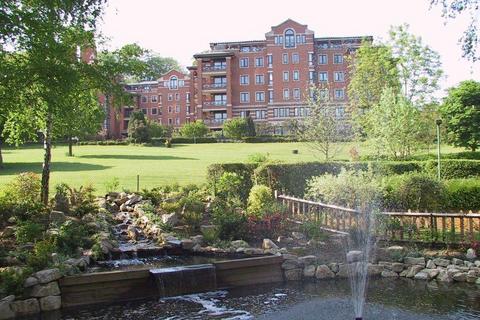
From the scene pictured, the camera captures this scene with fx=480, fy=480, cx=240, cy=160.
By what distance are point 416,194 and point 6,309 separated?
483 inches

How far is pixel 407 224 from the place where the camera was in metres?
14.0

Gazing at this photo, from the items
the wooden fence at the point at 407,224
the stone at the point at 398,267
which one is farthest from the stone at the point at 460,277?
the wooden fence at the point at 407,224

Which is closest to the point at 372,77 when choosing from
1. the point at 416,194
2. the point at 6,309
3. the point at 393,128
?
the point at 393,128

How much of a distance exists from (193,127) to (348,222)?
145ft

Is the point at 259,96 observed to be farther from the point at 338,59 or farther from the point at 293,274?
the point at 293,274

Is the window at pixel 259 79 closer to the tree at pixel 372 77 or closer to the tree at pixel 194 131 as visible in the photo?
the tree at pixel 194 131

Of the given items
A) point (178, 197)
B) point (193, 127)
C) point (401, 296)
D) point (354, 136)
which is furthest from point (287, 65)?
point (401, 296)

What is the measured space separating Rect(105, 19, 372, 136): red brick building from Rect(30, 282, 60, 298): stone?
5868 cm

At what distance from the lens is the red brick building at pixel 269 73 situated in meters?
69.1

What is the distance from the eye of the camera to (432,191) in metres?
15.7

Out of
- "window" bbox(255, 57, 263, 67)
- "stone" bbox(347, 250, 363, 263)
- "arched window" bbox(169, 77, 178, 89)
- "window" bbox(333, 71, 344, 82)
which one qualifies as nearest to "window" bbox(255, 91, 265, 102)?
"window" bbox(255, 57, 263, 67)

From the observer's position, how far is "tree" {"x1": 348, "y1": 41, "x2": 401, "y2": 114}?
4228 cm

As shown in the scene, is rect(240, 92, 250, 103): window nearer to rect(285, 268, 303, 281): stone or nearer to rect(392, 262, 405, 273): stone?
rect(392, 262, 405, 273): stone

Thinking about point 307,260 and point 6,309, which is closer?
point 6,309
